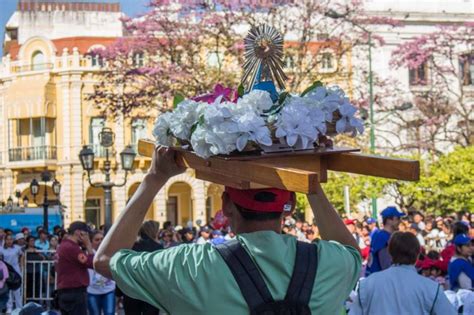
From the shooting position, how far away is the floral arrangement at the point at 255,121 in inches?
148

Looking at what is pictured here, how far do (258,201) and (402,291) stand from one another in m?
3.79

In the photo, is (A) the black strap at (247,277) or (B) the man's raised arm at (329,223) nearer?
(A) the black strap at (247,277)

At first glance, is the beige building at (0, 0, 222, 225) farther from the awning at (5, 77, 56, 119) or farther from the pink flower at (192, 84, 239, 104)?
the pink flower at (192, 84, 239, 104)

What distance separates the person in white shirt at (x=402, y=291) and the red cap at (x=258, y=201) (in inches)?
140

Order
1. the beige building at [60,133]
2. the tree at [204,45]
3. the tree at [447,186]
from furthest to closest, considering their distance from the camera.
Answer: the beige building at [60,133], the tree at [447,186], the tree at [204,45]

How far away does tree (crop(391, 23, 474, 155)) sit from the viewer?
39094 mm

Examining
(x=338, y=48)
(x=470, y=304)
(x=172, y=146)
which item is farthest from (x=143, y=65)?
(x=172, y=146)

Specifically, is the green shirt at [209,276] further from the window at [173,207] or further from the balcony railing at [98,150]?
the window at [173,207]

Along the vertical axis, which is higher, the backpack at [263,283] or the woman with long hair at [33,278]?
the backpack at [263,283]

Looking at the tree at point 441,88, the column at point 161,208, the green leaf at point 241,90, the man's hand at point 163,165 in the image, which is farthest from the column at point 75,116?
the man's hand at point 163,165

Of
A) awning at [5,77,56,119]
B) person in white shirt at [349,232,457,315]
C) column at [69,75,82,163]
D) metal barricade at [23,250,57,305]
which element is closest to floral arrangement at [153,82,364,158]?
person in white shirt at [349,232,457,315]

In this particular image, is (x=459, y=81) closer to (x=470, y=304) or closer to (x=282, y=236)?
(x=470, y=304)

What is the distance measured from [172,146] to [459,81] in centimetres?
3823

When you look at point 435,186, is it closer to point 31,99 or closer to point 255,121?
point 31,99
